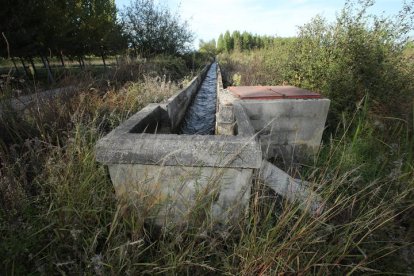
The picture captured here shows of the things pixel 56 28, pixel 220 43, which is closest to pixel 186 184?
pixel 56 28

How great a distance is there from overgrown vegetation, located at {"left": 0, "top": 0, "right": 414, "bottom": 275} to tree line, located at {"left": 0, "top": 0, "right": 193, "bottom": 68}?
286 inches

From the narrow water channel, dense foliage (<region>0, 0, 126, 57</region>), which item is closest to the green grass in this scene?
the narrow water channel

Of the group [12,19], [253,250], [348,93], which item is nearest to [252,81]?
[348,93]

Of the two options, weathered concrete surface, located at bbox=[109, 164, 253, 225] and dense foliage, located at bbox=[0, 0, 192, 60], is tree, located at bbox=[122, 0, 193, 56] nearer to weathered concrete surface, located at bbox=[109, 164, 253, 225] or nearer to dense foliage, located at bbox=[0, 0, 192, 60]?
dense foliage, located at bbox=[0, 0, 192, 60]

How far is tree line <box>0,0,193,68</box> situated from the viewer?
31.2 feet

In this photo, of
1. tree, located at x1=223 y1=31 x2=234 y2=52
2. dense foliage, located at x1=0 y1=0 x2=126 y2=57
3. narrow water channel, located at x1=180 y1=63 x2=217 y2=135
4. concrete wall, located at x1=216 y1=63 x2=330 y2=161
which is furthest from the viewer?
tree, located at x1=223 y1=31 x2=234 y2=52

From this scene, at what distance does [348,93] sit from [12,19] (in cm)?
1112

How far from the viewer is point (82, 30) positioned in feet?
51.2

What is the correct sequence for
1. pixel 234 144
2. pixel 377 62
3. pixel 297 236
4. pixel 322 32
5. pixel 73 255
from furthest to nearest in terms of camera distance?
pixel 322 32, pixel 377 62, pixel 234 144, pixel 73 255, pixel 297 236

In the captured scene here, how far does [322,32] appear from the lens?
5.64 metres

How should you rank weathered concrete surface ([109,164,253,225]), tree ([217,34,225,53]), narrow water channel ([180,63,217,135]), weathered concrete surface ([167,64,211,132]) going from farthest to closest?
tree ([217,34,225,53]) → narrow water channel ([180,63,217,135]) → weathered concrete surface ([167,64,211,132]) → weathered concrete surface ([109,164,253,225])

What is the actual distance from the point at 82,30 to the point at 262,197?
17544 mm

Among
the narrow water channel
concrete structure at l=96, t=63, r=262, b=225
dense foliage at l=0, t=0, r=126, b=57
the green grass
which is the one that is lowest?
the narrow water channel

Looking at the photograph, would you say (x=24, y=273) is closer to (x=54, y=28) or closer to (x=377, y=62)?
(x=377, y=62)
